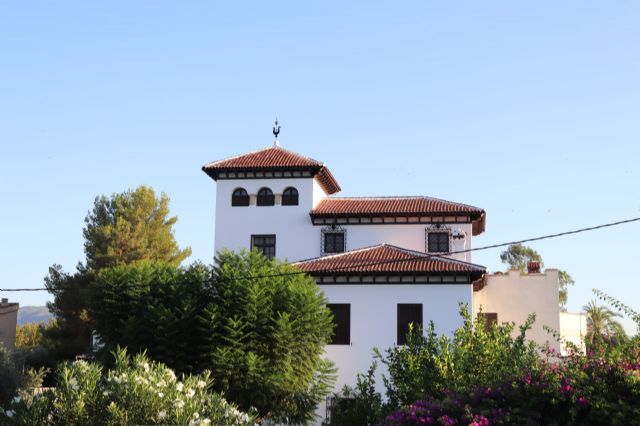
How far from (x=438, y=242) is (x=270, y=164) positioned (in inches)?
311

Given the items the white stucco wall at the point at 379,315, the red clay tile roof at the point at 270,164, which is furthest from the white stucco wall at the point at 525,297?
the red clay tile roof at the point at 270,164

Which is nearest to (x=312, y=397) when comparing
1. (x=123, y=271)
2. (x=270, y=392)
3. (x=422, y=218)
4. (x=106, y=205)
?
(x=270, y=392)

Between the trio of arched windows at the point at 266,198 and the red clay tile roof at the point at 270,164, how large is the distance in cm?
100

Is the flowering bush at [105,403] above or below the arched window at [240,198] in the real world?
below

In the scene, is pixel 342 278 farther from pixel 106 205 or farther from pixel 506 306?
pixel 106 205

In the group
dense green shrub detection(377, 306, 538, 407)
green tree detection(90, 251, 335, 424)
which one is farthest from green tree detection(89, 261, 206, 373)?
dense green shrub detection(377, 306, 538, 407)

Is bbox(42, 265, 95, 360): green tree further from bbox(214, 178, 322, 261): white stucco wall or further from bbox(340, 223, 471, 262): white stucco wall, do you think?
bbox(340, 223, 471, 262): white stucco wall

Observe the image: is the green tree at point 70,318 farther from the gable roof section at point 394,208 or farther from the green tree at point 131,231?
the gable roof section at point 394,208

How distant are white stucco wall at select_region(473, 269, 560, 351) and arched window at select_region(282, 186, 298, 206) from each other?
913 centimetres

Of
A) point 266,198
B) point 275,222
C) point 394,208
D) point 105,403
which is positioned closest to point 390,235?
point 394,208

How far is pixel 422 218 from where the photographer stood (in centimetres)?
3484

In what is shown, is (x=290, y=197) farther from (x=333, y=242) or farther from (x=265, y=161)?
(x=333, y=242)

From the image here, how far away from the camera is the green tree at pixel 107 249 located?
50531mm

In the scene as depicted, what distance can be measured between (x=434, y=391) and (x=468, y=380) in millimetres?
738
